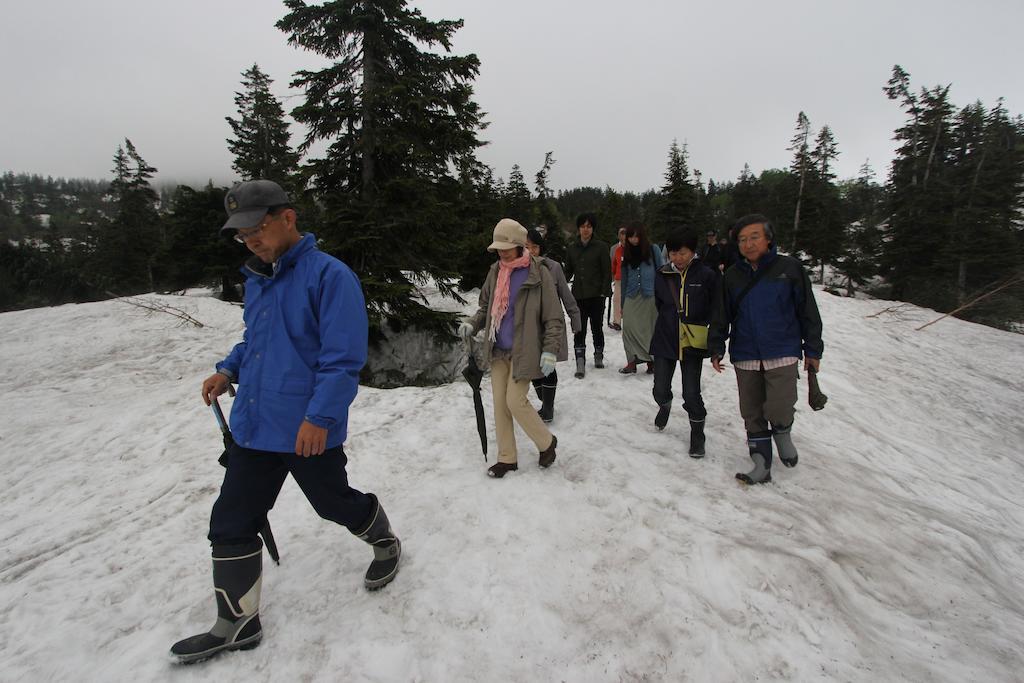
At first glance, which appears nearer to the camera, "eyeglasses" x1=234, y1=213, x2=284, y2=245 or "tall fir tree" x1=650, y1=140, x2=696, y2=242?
"eyeglasses" x1=234, y1=213, x2=284, y2=245

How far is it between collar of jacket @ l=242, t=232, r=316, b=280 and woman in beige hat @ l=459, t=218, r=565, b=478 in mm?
1810

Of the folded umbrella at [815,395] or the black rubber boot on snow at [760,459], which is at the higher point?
the folded umbrella at [815,395]

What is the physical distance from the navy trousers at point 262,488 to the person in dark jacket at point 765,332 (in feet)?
11.6

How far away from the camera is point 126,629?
2758mm

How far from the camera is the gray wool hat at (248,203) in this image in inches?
88.4

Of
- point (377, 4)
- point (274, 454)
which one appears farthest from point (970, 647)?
point (377, 4)

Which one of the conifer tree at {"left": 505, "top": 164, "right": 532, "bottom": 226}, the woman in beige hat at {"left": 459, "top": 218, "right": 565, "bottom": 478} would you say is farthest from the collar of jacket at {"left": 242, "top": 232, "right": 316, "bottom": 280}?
the conifer tree at {"left": 505, "top": 164, "right": 532, "bottom": 226}

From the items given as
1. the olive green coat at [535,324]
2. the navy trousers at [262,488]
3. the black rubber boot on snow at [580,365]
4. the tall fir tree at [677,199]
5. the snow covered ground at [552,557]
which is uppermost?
the tall fir tree at [677,199]

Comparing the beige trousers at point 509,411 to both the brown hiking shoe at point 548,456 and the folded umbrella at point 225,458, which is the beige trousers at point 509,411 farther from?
the folded umbrella at point 225,458

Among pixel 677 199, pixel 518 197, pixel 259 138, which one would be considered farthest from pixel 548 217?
pixel 259 138

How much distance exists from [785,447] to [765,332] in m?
1.32

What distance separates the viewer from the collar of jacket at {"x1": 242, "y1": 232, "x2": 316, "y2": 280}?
7.93 ft

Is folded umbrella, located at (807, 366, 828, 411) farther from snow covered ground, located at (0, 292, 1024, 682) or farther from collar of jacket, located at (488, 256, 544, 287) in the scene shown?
collar of jacket, located at (488, 256, 544, 287)

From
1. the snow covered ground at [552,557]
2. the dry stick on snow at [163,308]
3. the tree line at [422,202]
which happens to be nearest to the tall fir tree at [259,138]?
the tree line at [422,202]
